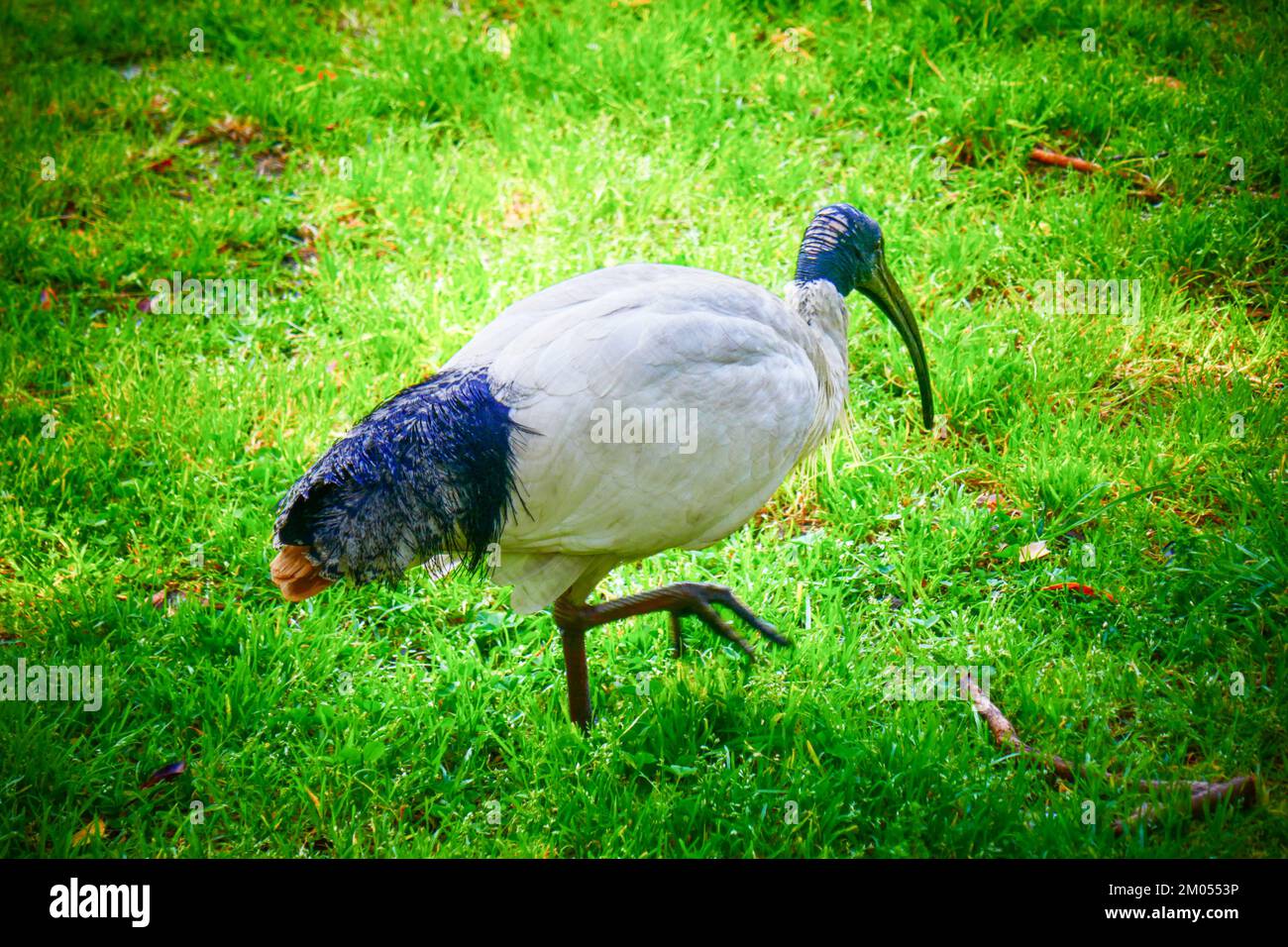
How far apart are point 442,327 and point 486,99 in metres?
2.17

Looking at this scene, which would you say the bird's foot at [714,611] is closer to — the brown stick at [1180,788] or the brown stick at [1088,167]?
the brown stick at [1180,788]

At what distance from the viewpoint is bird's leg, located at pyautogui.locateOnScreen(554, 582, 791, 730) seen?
154 inches

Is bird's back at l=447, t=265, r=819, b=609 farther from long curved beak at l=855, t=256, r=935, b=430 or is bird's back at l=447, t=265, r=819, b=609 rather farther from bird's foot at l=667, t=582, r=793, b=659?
long curved beak at l=855, t=256, r=935, b=430

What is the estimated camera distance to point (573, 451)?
11.3ft

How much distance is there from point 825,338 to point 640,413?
114 centimetres

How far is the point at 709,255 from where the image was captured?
5.79 m

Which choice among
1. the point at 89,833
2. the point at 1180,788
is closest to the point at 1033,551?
the point at 1180,788

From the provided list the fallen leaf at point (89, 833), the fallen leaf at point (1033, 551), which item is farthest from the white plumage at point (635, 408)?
the fallen leaf at point (89, 833)

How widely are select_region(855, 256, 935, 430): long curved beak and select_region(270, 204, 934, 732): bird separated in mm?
835

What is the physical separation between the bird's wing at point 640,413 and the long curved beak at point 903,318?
39.2 inches

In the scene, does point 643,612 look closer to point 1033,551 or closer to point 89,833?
point 1033,551

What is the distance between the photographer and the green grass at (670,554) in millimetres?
3713

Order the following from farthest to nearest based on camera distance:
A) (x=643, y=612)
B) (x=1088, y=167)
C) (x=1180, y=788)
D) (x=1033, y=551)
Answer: (x=1088, y=167) → (x=1033, y=551) → (x=643, y=612) → (x=1180, y=788)

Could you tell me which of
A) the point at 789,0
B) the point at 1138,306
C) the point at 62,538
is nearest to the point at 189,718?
the point at 62,538
